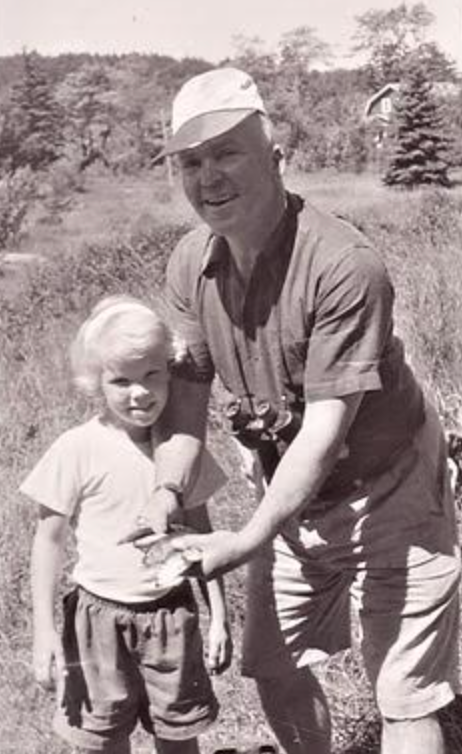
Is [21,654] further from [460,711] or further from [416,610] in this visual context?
[416,610]

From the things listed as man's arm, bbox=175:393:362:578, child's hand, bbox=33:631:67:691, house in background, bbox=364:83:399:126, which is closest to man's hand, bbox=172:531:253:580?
man's arm, bbox=175:393:362:578

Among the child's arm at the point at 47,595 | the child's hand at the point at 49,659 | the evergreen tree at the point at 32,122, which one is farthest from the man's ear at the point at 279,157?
the evergreen tree at the point at 32,122

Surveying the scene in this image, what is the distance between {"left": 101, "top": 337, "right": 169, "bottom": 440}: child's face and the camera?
252 cm

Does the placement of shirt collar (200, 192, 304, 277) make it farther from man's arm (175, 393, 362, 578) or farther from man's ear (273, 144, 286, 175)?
man's arm (175, 393, 362, 578)

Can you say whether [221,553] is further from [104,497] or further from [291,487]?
[104,497]

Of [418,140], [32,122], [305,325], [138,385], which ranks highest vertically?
[305,325]

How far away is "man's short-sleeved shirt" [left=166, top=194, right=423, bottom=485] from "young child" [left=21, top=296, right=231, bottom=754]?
131 mm

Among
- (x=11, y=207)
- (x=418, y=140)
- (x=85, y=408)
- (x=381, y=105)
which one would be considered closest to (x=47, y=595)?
(x=85, y=408)

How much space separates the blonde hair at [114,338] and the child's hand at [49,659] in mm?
532

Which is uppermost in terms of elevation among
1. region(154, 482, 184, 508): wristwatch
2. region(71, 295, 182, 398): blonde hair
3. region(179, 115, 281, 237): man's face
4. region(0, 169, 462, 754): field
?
region(179, 115, 281, 237): man's face

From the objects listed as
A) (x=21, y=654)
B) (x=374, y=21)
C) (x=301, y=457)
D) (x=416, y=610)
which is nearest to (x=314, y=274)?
(x=301, y=457)

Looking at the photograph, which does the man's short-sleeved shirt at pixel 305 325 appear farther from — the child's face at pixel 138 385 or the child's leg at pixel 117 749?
the child's leg at pixel 117 749

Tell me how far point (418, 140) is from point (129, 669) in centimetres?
3993

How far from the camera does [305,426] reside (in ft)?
7.22
